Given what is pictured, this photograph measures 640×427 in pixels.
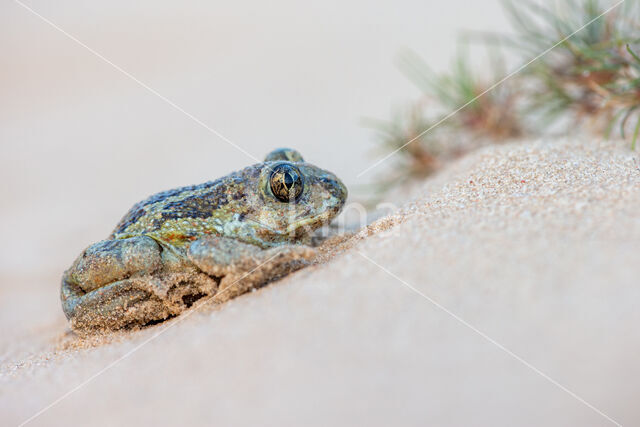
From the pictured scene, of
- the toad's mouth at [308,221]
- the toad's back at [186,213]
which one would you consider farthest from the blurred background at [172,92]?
the toad's mouth at [308,221]

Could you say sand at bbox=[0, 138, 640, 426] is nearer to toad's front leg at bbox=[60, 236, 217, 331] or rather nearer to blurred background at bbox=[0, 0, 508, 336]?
toad's front leg at bbox=[60, 236, 217, 331]

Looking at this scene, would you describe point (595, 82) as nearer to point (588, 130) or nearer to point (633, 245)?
point (588, 130)

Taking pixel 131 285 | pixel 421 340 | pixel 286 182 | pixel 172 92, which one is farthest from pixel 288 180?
pixel 172 92

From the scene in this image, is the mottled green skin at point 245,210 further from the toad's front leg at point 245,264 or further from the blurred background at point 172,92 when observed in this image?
the blurred background at point 172,92

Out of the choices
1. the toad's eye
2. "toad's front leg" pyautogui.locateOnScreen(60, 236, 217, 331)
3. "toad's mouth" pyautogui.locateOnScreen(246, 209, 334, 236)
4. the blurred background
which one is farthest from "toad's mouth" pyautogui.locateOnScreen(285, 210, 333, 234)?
the blurred background

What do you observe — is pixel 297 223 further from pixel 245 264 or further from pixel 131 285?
pixel 131 285
